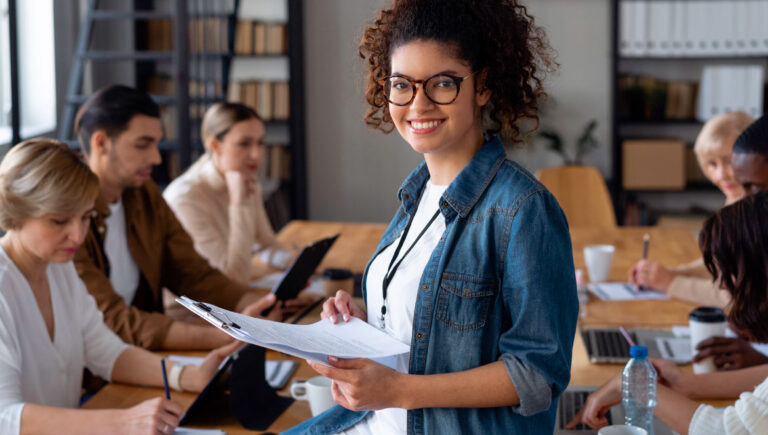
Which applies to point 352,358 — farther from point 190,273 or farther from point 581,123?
point 581,123

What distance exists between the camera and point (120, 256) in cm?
243

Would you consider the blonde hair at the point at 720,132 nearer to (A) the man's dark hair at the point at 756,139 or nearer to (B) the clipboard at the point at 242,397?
(A) the man's dark hair at the point at 756,139

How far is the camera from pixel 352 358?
3.79 ft

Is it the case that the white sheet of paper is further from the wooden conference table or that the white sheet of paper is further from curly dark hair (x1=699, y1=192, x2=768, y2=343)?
curly dark hair (x1=699, y1=192, x2=768, y2=343)

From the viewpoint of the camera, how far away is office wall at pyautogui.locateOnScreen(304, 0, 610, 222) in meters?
5.62

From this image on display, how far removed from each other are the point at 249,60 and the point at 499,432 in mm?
4999

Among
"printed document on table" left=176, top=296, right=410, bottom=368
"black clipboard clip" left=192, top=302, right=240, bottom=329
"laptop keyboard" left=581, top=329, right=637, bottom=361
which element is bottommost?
"laptop keyboard" left=581, top=329, right=637, bottom=361

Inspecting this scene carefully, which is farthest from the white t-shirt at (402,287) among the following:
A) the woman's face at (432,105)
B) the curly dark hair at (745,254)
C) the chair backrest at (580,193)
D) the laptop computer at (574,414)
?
the chair backrest at (580,193)

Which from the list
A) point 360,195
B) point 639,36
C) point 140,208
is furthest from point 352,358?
point 360,195

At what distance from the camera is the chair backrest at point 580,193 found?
4.11 meters

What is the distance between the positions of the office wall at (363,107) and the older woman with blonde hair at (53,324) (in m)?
3.78

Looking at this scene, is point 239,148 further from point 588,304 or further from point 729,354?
point 729,354

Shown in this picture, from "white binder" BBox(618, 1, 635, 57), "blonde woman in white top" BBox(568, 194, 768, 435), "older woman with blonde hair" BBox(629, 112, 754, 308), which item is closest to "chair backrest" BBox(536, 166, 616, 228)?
"older woman with blonde hair" BBox(629, 112, 754, 308)

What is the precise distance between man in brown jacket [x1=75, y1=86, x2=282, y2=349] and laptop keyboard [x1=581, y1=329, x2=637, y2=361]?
0.79 meters
